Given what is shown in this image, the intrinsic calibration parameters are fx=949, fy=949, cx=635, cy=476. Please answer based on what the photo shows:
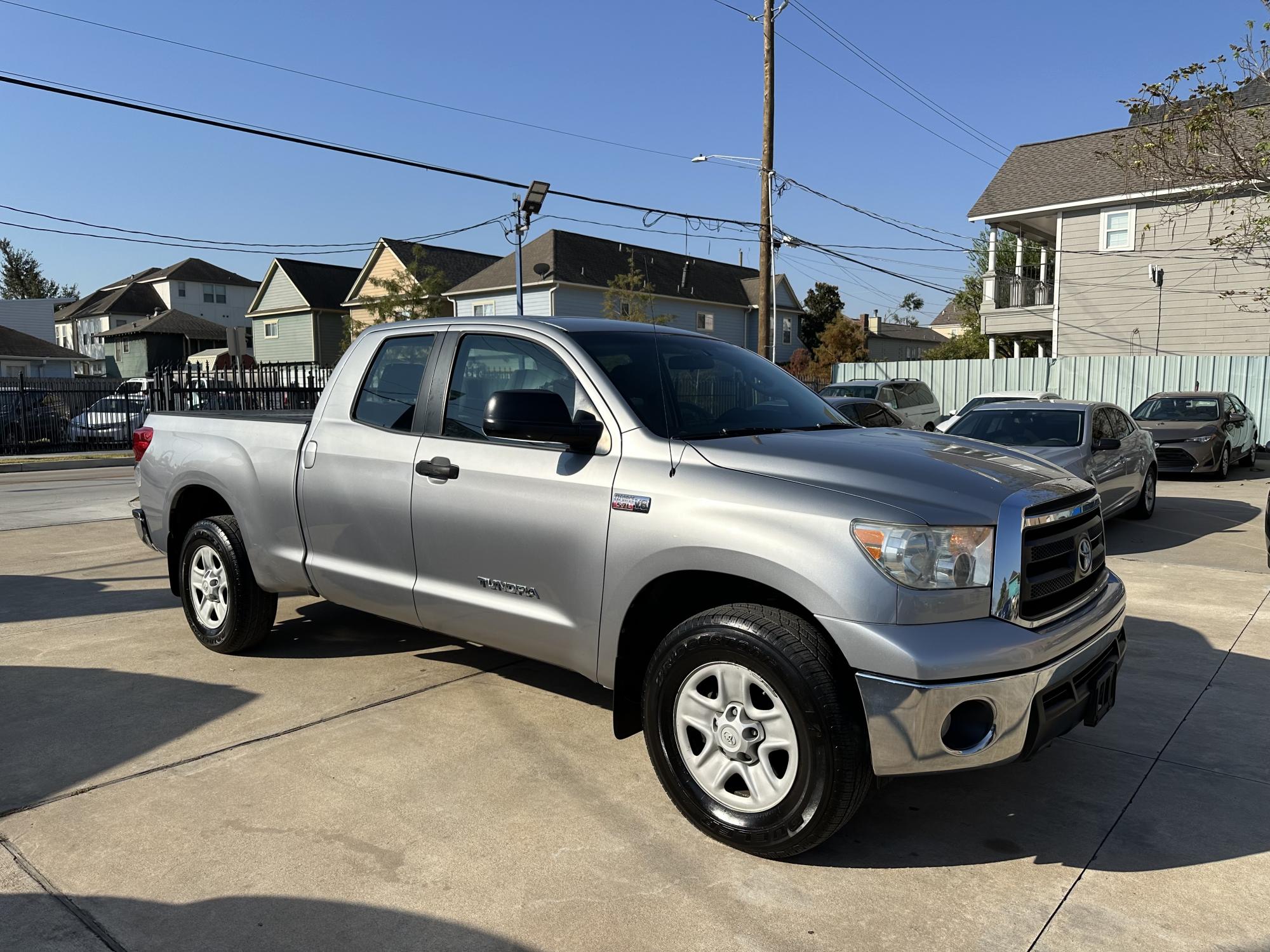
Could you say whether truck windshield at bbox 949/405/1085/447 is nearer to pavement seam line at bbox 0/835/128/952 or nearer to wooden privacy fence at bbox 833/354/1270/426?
pavement seam line at bbox 0/835/128/952

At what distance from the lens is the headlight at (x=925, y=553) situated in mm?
3064

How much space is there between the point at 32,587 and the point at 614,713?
5915 mm

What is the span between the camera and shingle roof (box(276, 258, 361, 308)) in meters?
A: 48.2

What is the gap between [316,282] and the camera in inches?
1934

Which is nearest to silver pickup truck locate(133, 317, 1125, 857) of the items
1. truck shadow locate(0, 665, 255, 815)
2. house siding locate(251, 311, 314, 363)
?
truck shadow locate(0, 665, 255, 815)

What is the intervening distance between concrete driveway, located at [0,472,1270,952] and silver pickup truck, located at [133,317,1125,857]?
36cm

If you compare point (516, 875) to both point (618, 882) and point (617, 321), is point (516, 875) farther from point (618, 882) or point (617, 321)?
point (617, 321)

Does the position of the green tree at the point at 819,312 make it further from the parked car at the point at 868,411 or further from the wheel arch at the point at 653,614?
the wheel arch at the point at 653,614

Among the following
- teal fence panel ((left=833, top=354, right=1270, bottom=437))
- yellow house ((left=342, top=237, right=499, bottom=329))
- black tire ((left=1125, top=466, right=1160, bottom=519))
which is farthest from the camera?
yellow house ((left=342, top=237, right=499, bottom=329))

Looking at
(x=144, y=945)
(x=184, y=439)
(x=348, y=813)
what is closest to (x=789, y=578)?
(x=348, y=813)

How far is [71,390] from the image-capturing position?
24.4m

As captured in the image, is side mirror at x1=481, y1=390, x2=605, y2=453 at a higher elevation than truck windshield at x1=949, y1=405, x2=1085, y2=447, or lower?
higher

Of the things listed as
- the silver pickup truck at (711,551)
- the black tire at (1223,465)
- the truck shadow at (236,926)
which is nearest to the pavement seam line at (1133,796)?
the silver pickup truck at (711,551)

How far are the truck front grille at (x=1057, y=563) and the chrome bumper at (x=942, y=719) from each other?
0.25 meters
